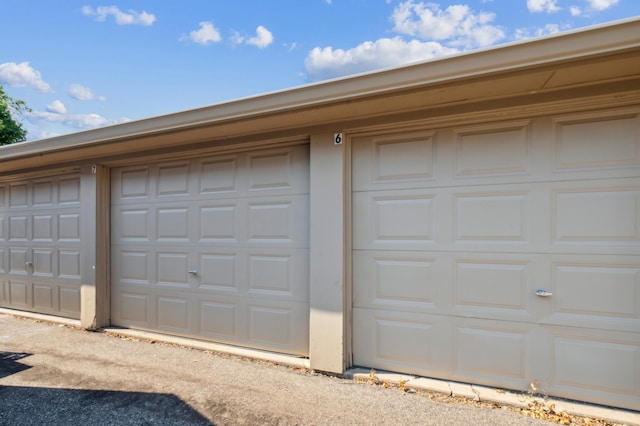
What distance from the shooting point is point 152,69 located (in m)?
5.74

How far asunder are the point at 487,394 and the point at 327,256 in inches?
67.6

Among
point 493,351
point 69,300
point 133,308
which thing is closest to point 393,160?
point 493,351

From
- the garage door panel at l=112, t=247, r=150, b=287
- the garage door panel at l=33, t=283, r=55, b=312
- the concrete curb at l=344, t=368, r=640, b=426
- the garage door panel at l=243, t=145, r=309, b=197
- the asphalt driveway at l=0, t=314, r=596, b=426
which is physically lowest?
the asphalt driveway at l=0, t=314, r=596, b=426

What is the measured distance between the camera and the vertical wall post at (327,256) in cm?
307

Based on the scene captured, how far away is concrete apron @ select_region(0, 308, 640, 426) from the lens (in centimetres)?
232

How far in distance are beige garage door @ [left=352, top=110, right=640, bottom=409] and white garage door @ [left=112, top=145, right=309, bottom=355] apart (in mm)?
719

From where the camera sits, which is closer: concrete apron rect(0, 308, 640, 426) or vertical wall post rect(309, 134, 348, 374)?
concrete apron rect(0, 308, 640, 426)

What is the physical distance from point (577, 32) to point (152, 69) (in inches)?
239

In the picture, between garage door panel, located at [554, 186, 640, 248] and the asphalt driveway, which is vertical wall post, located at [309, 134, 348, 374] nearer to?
the asphalt driveway

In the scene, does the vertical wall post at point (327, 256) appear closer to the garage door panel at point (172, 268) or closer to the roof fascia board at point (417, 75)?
the roof fascia board at point (417, 75)

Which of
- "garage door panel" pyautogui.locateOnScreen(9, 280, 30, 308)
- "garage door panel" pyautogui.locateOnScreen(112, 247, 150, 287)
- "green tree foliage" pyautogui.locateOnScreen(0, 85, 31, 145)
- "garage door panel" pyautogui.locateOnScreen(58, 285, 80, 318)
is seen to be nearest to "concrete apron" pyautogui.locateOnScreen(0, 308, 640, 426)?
"garage door panel" pyautogui.locateOnScreen(112, 247, 150, 287)

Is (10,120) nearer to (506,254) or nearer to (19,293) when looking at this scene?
(19,293)

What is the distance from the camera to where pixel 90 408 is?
2.55 metres

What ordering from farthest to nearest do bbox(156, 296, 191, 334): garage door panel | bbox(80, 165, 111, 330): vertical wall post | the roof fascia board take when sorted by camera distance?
bbox(80, 165, 111, 330): vertical wall post, bbox(156, 296, 191, 334): garage door panel, the roof fascia board
